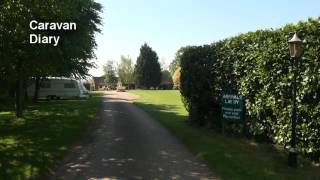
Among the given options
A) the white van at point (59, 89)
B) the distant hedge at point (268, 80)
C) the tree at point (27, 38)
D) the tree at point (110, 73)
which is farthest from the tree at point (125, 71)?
the distant hedge at point (268, 80)

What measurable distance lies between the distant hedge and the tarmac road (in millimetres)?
2391

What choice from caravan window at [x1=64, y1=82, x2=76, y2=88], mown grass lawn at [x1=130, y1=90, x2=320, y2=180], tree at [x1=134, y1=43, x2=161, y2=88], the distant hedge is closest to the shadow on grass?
mown grass lawn at [x1=130, y1=90, x2=320, y2=180]

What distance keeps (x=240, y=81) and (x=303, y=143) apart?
4189 mm

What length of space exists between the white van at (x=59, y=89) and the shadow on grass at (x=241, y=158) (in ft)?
128

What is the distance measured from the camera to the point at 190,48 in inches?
888

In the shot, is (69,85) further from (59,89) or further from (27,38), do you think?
(27,38)

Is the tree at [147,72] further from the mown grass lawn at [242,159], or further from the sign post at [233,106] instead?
the sign post at [233,106]

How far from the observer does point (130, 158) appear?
42.7ft

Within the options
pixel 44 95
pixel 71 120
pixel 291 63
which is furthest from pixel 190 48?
pixel 44 95

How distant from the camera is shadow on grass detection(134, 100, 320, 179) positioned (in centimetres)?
1072

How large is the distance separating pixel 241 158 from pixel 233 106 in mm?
3660

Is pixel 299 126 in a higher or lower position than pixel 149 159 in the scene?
higher

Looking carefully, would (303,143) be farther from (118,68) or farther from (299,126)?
(118,68)

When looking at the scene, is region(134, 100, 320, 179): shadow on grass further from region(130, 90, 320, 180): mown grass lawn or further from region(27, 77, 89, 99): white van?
region(27, 77, 89, 99): white van
